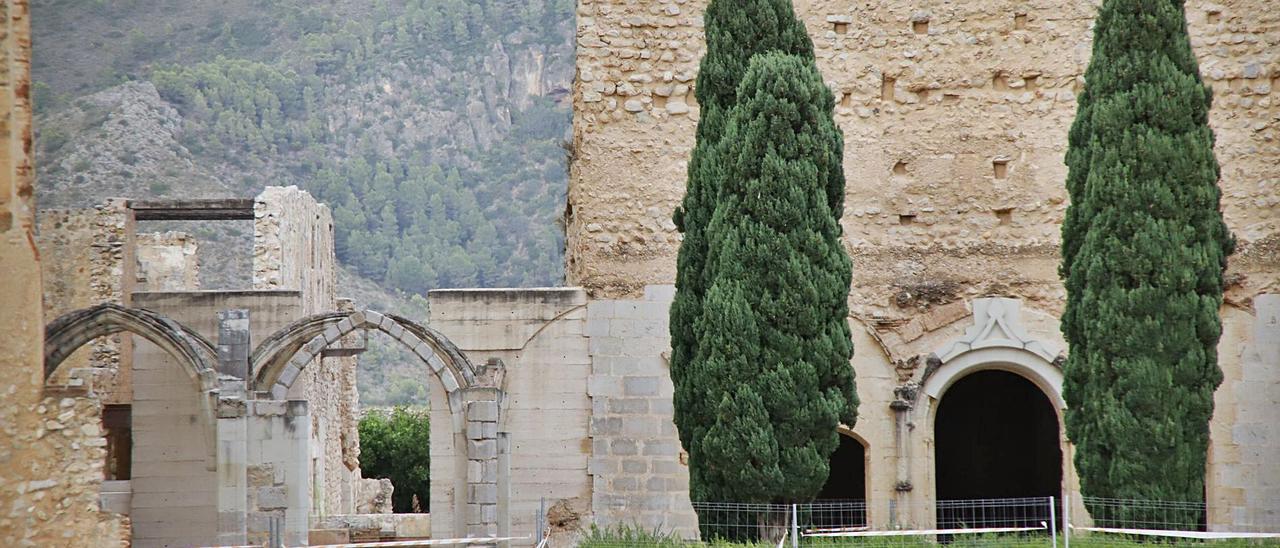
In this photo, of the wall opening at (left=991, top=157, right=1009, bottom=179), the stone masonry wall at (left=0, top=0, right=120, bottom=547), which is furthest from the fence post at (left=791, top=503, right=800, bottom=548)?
the stone masonry wall at (left=0, top=0, right=120, bottom=547)

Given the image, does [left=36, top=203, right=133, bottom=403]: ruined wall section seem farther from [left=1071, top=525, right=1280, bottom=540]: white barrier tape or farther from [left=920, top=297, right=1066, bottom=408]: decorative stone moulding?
[left=1071, top=525, right=1280, bottom=540]: white barrier tape

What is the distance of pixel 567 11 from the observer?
6700 cm

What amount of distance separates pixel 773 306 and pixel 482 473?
11.8ft

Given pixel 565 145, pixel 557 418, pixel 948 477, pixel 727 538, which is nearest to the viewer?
pixel 727 538

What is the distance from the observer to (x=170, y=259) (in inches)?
1156

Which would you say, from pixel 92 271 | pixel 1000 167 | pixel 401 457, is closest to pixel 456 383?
pixel 92 271

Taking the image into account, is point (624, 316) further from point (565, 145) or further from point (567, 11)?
point (567, 11)

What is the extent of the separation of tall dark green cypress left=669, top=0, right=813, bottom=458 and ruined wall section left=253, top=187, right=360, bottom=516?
5.61 metres

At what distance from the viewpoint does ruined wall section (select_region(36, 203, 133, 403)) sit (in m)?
21.7

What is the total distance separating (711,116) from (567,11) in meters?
49.9

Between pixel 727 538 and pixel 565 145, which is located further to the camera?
pixel 565 145

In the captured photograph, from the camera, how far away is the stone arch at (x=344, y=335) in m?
18.2

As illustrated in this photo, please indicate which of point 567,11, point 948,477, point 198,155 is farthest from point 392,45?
point 948,477

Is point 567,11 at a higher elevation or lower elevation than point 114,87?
higher
